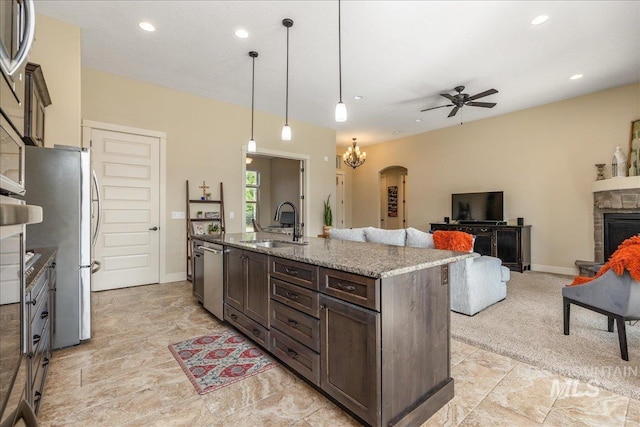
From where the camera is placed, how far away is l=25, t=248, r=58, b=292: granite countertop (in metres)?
1.35

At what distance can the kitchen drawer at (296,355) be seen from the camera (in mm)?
1817

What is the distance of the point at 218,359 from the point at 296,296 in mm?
981

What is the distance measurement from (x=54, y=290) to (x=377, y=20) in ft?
12.5

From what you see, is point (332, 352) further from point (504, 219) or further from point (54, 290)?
point (504, 219)

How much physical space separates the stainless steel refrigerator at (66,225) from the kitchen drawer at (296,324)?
67.0 inches

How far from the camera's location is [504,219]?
242 inches

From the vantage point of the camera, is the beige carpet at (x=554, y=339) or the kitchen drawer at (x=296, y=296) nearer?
the kitchen drawer at (x=296, y=296)

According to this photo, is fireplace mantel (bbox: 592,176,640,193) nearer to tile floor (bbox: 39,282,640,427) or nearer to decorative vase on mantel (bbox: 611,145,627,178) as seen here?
decorative vase on mantel (bbox: 611,145,627,178)

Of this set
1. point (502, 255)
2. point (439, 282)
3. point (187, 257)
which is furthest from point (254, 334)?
point (502, 255)

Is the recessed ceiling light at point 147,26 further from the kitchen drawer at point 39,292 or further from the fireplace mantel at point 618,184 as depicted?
the fireplace mantel at point 618,184

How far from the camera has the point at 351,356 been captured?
1.57 meters

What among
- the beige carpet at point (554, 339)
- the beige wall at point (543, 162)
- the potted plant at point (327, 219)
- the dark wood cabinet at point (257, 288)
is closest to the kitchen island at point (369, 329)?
the dark wood cabinet at point (257, 288)

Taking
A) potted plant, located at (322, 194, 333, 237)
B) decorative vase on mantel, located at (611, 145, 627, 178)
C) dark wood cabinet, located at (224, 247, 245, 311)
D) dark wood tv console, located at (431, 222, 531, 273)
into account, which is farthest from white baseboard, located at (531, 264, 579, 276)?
dark wood cabinet, located at (224, 247, 245, 311)

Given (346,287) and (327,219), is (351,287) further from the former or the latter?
(327,219)
